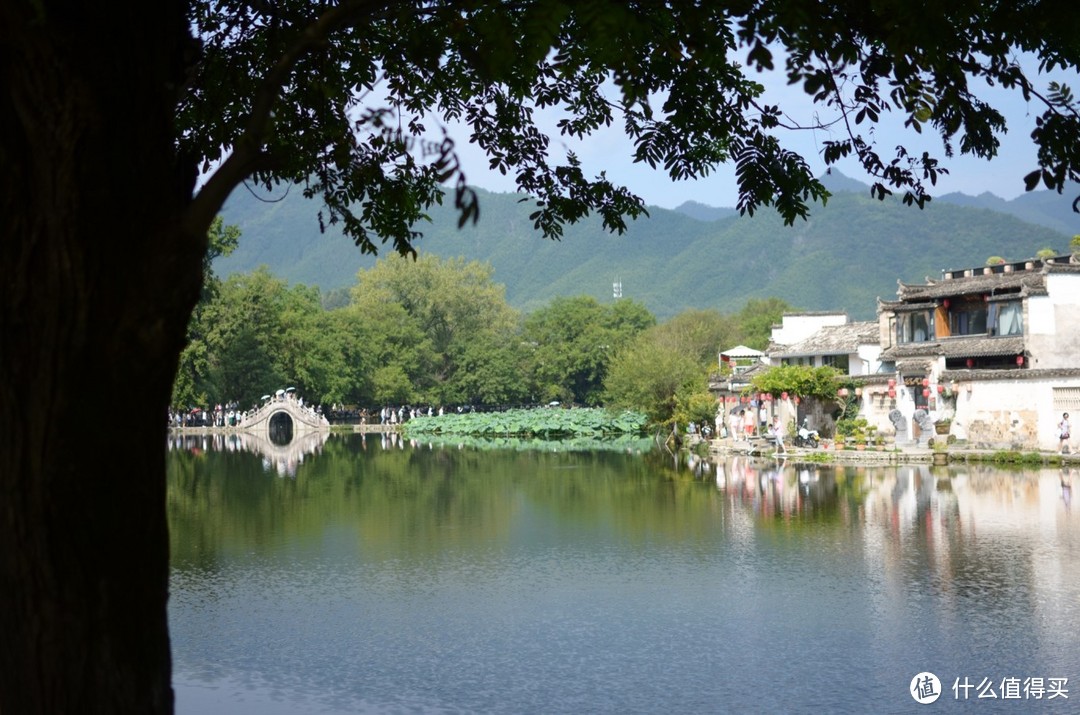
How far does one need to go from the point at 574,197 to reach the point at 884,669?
A: 5.80 meters

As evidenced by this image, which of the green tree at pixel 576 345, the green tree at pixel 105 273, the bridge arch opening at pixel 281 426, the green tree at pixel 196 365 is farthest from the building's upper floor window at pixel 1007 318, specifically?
the green tree at pixel 576 345

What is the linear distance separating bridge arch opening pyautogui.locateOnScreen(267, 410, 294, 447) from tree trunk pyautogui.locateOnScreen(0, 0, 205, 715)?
68942 mm

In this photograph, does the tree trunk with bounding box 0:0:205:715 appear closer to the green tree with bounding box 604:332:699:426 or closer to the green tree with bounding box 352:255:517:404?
the green tree with bounding box 604:332:699:426

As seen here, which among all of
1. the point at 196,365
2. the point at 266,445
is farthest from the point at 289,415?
the point at 266,445

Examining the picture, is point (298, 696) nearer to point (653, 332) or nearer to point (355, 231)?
point (355, 231)

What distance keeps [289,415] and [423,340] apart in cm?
1580

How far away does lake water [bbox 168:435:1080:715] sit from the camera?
34.9ft

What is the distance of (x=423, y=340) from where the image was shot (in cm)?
9044

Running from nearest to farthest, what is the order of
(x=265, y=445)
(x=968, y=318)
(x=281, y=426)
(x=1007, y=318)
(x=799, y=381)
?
(x=1007, y=318) < (x=968, y=318) < (x=799, y=381) < (x=265, y=445) < (x=281, y=426)

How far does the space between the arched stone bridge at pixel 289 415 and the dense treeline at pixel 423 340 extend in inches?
43.8

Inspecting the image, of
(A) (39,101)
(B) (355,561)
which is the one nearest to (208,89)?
(A) (39,101)

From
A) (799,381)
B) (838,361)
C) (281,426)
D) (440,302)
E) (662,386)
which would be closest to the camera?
(799,381)

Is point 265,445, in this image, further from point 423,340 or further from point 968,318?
point 968,318

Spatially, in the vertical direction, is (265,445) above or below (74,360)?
below
